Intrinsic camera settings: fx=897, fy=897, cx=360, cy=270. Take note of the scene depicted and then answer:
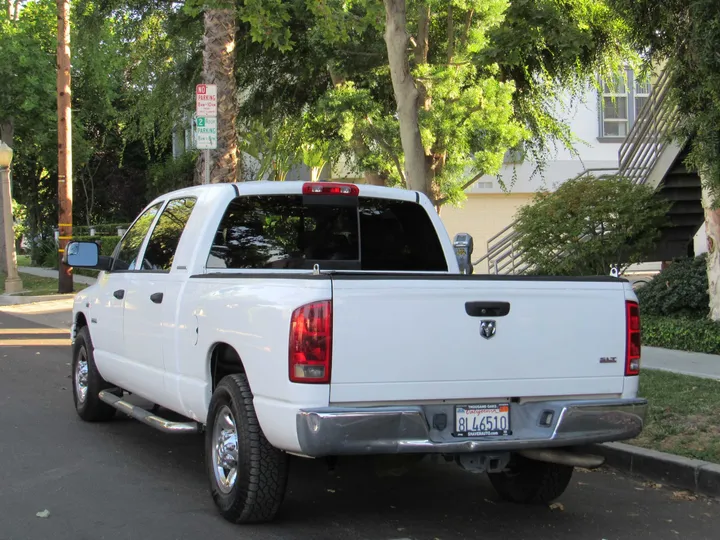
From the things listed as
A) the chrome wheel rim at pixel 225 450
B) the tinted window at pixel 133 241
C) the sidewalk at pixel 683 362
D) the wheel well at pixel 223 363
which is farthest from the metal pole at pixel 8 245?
the chrome wheel rim at pixel 225 450

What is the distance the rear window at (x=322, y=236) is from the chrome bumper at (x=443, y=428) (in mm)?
1937

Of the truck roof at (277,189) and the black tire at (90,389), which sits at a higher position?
the truck roof at (277,189)

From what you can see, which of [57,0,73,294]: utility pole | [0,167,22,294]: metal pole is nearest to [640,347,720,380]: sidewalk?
[57,0,73,294]: utility pole

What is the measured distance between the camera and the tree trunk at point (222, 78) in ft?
44.2

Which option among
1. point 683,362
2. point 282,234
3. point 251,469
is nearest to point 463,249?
point 282,234

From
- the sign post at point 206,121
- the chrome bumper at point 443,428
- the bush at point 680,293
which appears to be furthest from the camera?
the bush at point 680,293

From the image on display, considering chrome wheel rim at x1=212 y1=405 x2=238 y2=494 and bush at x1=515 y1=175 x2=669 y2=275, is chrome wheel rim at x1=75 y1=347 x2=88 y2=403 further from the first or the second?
bush at x1=515 y1=175 x2=669 y2=275

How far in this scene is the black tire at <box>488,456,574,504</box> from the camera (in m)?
5.84

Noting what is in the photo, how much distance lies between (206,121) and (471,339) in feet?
25.9

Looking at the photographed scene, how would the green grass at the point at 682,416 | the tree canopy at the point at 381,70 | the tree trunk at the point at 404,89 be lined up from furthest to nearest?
the tree canopy at the point at 381,70 < the tree trunk at the point at 404,89 < the green grass at the point at 682,416

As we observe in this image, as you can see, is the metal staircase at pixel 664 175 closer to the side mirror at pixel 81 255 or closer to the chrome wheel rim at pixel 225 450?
the side mirror at pixel 81 255

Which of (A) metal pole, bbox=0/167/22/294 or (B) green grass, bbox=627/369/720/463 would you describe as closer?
(B) green grass, bbox=627/369/720/463

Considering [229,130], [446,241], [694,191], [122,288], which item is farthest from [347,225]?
[694,191]

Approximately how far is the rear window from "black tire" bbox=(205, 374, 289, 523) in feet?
4.43
